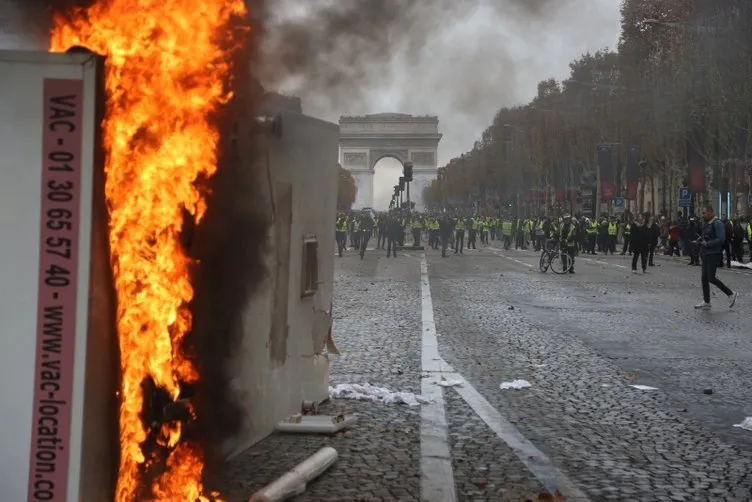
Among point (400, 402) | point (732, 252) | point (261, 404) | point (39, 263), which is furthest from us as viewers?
point (732, 252)

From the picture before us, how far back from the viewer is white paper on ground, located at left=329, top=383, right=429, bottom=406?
298 inches

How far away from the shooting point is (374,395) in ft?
25.4

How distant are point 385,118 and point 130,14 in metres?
100

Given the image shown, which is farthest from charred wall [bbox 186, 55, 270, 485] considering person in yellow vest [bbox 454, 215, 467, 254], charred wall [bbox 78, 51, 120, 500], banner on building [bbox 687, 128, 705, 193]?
person in yellow vest [bbox 454, 215, 467, 254]

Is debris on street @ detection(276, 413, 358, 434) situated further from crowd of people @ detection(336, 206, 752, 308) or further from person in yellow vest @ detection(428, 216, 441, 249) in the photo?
person in yellow vest @ detection(428, 216, 441, 249)

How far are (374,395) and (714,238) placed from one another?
10135mm

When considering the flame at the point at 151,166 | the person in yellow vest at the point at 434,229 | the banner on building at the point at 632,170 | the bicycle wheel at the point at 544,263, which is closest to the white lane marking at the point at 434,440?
the flame at the point at 151,166

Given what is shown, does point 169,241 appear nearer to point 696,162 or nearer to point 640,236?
point 640,236

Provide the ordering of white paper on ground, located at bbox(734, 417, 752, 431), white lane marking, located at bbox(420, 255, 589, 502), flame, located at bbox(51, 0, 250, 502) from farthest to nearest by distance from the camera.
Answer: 1. white paper on ground, located at bbox(734, 417, 752, 431)
2. white lane marking, located at bbox(420, 255, 589, 502)
3. flame, located at bbox(51, 0, 250, 502)

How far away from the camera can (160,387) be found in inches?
158

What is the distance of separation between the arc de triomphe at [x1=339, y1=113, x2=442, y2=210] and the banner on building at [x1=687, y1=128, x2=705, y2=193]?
157ft

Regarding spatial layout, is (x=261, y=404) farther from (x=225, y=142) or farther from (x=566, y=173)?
(x=566, y=173)

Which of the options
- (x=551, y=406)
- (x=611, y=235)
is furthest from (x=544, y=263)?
(x=551, y=406)

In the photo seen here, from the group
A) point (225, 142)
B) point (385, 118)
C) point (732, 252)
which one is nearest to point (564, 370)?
point (225, 142)
